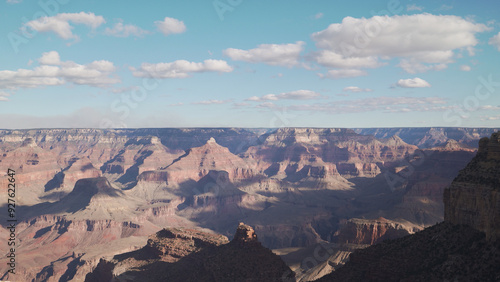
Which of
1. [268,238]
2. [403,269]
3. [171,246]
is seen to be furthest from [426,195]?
[403,269]

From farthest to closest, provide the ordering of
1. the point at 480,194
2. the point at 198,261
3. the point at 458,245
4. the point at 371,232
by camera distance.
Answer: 1. the point at 371,232
2. the point at 198,261
3. the point at 458,245
4. the point at 480,194

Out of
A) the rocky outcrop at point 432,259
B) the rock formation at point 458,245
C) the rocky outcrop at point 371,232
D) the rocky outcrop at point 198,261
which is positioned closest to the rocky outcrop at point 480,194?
the rock formation at point 458,245

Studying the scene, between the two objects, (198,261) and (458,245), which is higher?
(458,245)

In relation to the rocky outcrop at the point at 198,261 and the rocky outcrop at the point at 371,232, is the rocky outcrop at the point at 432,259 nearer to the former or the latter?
the rocky outcrop at the point at 198,261

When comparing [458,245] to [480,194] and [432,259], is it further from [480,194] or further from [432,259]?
[480,194]

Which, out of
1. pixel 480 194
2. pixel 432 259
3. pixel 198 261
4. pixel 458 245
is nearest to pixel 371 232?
pixel 198 261

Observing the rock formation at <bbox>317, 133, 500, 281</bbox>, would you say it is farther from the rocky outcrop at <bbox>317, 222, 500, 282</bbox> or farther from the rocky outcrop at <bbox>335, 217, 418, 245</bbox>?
the rocky outcrop at <bbox>335, 217, 418, 245</bbox>

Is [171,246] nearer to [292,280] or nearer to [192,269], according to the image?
[192,269]

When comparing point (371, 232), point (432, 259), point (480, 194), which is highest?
point (480, 194)

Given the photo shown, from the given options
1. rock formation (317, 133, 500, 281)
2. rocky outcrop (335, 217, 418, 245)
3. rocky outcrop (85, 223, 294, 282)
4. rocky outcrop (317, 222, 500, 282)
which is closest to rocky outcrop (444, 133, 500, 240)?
rock formation (317, 133, 500, 281)

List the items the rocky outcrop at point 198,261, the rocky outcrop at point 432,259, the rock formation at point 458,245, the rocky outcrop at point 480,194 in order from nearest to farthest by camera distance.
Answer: the rocky outcrop at point 432,259 → the rock formation at point 458,245 → the rocky outcrop at point 480,194 → the rocky outcrop at point 198,261
